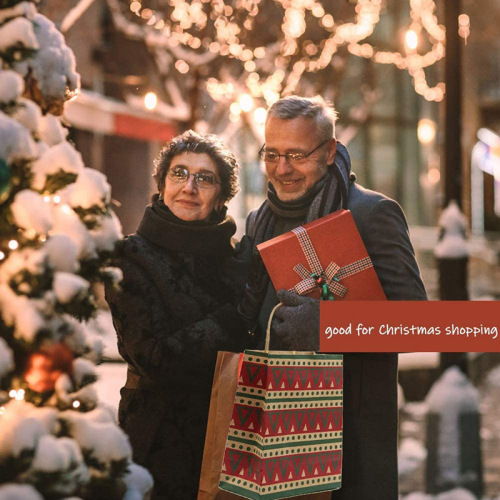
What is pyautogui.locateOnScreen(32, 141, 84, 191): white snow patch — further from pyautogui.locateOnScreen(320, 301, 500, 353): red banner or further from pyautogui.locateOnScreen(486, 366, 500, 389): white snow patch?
pyautogui.locateOnScreen(486, 366, 500, 389): white snow patch

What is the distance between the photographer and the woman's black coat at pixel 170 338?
9.07 feet

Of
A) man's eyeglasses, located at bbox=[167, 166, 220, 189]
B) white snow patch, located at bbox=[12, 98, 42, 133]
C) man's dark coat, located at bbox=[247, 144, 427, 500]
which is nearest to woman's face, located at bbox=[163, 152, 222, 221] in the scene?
man's eyeglasses, located at bbox=[167, 166, 220, 189]

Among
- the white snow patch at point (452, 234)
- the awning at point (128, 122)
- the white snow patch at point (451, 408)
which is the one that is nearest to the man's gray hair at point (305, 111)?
the white snow patch at point (452, 234)

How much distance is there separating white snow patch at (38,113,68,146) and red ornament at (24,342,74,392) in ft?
1.74

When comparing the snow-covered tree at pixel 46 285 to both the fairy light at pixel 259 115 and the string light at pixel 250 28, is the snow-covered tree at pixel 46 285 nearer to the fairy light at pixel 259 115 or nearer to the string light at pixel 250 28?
the string light at pixel 250 28

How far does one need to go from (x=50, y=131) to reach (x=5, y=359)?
61 cm

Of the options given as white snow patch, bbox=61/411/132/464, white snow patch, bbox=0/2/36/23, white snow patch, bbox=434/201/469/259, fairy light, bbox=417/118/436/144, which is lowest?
white snow patch, bbox=61/411/132/464

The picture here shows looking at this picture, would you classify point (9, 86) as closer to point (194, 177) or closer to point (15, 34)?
point (15, 34)

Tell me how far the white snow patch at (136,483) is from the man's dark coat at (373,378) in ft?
2.99

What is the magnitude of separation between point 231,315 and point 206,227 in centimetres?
32

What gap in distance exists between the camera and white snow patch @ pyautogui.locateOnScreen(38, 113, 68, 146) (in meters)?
2.16

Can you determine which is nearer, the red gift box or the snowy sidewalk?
the red gift box

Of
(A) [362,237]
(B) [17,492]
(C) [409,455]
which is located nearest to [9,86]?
(B) [17,492]

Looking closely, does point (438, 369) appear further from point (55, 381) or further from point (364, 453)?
point (55, 381)
